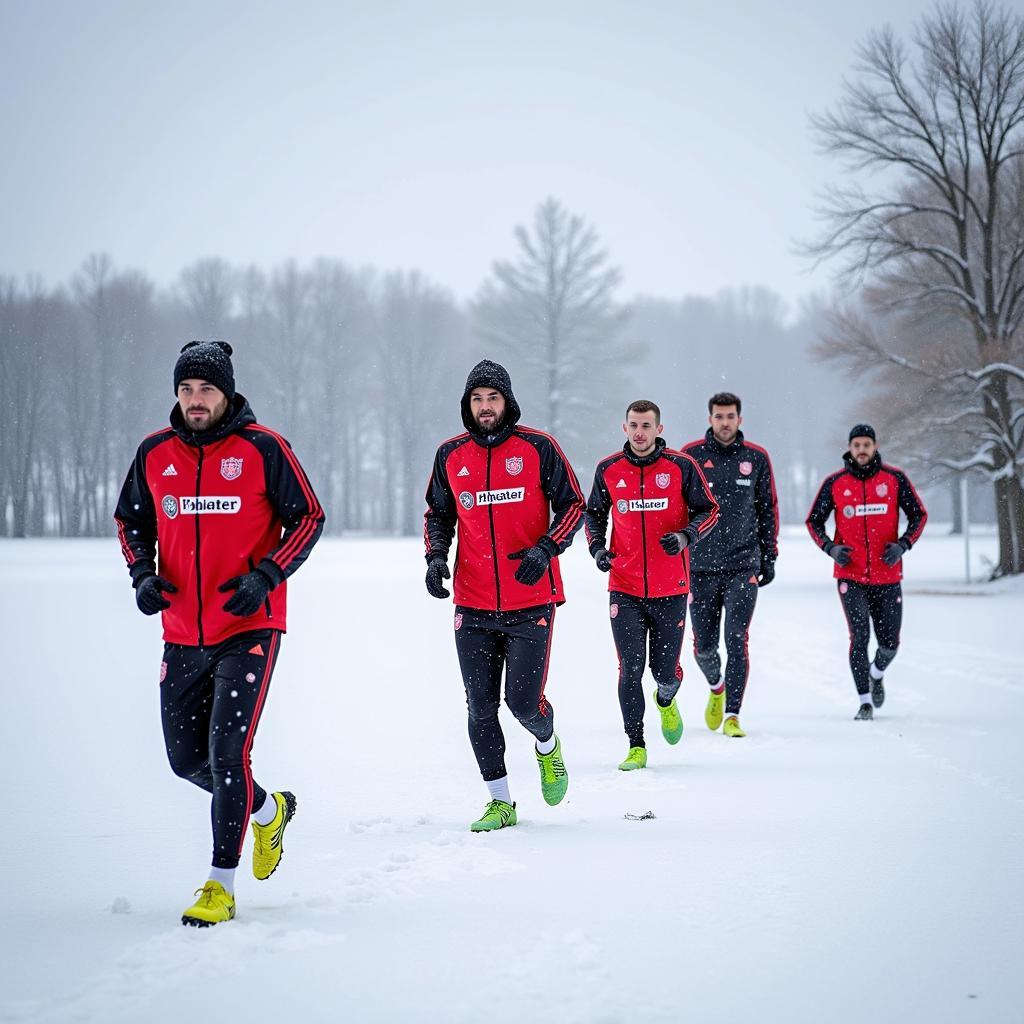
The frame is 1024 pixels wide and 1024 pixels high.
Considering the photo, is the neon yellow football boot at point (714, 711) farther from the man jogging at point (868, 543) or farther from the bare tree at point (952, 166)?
the bare tree at point (952, 166)

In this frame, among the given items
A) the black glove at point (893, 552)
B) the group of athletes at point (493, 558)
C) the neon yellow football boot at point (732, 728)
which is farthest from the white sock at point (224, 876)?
the black glove at point (893, 552)

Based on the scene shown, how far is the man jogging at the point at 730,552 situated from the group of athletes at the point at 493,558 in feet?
0.05

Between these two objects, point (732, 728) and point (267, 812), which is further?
point (732, 728)

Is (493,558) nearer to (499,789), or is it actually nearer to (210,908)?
A: (499,789)

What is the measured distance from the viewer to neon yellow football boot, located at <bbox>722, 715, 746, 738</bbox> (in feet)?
26.1

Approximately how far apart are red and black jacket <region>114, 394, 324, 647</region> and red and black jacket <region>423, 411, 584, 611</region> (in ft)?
3.90

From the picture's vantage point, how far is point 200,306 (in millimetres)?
55094

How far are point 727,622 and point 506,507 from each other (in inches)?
134

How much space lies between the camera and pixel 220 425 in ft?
14.1

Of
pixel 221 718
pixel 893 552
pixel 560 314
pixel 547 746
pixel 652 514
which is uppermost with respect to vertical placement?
pixel 560 314

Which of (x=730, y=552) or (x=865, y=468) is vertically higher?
(x=865, y=468)

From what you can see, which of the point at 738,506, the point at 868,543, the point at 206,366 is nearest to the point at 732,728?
the point at 738,506

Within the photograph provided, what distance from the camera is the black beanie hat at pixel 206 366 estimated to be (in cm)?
420

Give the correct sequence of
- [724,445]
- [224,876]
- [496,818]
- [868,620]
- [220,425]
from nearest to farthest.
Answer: [224,876]
[220,425]
[496,818]
[724,445]
[868,620]
